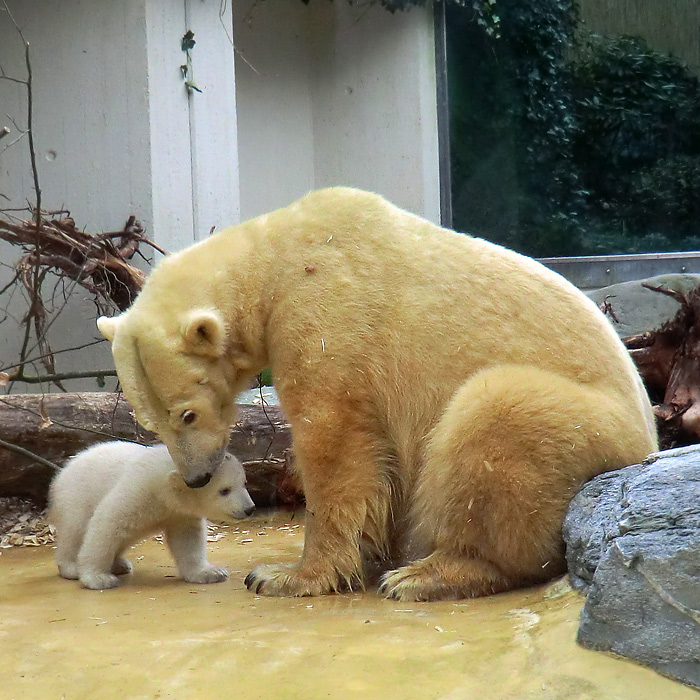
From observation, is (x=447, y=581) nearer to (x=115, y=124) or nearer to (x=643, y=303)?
(x=115, y=124)

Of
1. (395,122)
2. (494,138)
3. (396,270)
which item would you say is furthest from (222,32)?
(396,270)

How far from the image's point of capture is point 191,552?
4.15 m

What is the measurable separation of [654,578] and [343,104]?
26.3 ft

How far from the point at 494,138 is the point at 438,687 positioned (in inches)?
304

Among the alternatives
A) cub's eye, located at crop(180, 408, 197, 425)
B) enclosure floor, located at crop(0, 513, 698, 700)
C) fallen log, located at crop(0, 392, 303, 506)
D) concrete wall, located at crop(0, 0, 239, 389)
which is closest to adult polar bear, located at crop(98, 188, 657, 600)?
cub's eye, located at crop(180, 408, 197, 425)

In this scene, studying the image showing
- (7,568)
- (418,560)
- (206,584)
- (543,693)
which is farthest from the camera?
(7,568)

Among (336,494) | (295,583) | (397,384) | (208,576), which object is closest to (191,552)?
(208,576)

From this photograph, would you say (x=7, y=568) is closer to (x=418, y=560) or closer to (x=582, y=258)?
(x=418, y=560)

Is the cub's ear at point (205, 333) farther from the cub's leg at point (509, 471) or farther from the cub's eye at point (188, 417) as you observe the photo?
the cub's leg at point (509, 471)

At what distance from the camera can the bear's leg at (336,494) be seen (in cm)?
354

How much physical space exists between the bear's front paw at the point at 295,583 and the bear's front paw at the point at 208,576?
0.43 m

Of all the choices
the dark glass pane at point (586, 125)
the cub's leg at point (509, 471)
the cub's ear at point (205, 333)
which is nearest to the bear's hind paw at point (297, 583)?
the cub's leg at point (509, 471)

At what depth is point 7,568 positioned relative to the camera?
4609 millimetres

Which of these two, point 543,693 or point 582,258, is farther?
point 582,258
